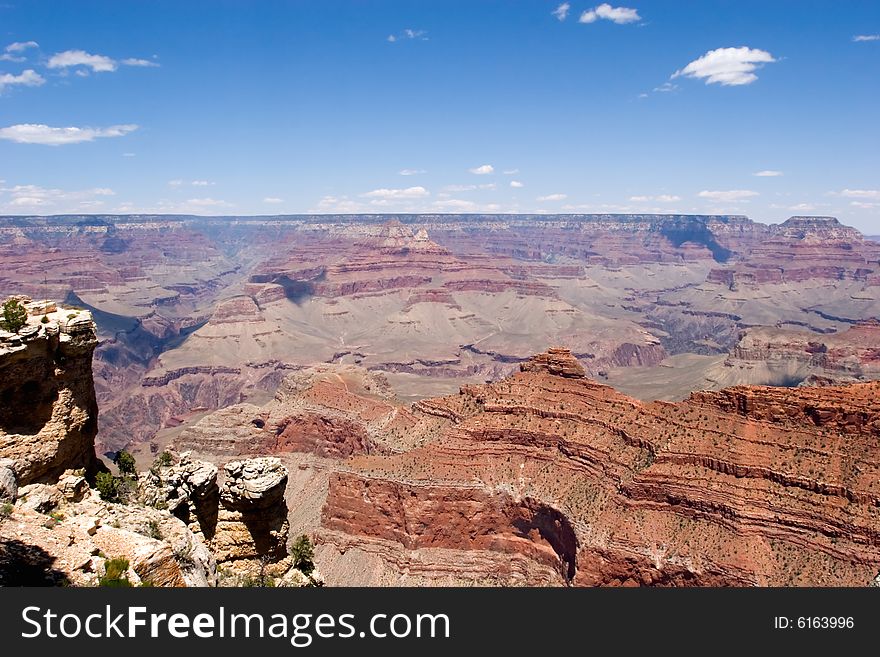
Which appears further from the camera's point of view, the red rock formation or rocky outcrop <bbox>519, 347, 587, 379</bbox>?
rocky outcrop <bbox>519, 347, 587, 379</bbox>

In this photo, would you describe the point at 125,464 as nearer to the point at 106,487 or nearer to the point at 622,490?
the point at 106,487

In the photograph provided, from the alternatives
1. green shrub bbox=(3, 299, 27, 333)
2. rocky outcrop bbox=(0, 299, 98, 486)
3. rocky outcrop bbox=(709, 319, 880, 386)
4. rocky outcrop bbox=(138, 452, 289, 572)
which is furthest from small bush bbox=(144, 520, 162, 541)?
rocky outcrop bbox=(709, 319, 880, 386)

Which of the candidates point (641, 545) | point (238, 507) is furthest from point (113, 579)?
point (641, 545)

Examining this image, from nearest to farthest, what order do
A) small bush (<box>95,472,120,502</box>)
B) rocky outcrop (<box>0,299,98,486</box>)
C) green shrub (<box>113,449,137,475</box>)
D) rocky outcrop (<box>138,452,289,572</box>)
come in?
rocky outcrop (<box>0,299,98,486</box>), small bush (<box>95,472,120,502</box>), rocky outcrop (<box>138,452,289,572</box>), green shrub (<box>113,449,137,475</box>)

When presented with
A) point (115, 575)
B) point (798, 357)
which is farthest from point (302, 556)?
point (798, 357)

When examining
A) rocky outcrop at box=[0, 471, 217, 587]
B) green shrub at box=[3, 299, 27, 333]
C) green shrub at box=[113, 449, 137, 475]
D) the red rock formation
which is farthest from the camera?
the red rock formation

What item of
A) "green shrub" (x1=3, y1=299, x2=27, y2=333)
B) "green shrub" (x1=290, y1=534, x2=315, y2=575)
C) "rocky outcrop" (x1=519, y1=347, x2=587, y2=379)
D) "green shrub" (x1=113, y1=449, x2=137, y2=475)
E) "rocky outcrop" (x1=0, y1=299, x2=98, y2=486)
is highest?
"green shrub" (x1=3, y1=299, x2=27, y2=333)

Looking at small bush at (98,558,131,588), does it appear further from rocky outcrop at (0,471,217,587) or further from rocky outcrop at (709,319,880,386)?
rocky outcrop at (709,319,880,386)

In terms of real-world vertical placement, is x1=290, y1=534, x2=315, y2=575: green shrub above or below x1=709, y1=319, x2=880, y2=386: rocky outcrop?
above
